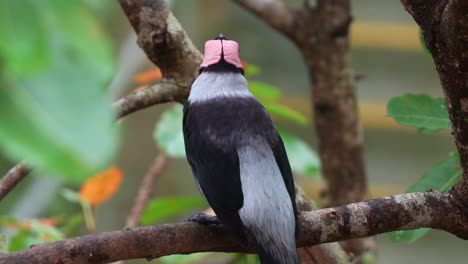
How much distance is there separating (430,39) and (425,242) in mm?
2271

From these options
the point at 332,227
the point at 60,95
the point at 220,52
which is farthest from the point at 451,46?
the point at 60,95

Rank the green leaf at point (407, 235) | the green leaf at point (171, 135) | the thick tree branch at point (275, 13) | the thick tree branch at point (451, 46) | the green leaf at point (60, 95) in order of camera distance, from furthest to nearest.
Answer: the thick tree branch at point (275, 13)
the green leaf at point (171, 135)
the green leaf at point (407, 235)
the thick tree branch at point (451, 46)
the green leaf at point (60, 95)

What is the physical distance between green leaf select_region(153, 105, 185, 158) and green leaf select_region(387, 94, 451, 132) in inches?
17.9

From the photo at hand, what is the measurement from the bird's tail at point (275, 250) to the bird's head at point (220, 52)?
11.9 inches

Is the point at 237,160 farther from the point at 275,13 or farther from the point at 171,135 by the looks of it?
the point at 275,13

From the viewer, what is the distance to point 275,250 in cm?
97

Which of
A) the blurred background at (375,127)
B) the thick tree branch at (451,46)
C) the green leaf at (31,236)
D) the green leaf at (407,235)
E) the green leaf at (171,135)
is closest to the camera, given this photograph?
the thick tree branch at (451,46)

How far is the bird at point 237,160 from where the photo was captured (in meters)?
0.98

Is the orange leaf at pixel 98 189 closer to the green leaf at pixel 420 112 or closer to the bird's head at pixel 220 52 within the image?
the bird's head at pixel 220 52

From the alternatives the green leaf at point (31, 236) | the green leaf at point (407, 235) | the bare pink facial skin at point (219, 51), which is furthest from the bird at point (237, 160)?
the green leaf at point (31, 236)

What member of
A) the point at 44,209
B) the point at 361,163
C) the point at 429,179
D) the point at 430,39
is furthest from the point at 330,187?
the point at 44,209

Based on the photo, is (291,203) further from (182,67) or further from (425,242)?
(425,242)

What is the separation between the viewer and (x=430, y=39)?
2.99 ft

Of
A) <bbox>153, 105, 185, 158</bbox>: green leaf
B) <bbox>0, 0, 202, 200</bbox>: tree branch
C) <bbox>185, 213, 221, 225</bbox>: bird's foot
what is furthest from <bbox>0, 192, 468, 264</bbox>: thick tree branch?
<bbox>153, 105, 185, 158</bbox>: green leaf
